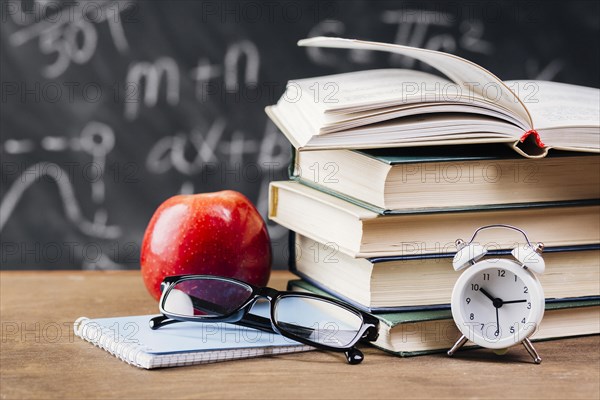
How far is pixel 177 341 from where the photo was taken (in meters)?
0.83

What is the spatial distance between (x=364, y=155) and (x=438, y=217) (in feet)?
0.33

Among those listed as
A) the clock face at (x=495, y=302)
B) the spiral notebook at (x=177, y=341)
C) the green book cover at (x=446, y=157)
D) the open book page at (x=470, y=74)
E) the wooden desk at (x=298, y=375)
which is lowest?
the wooden desk at (x=298, y=375)

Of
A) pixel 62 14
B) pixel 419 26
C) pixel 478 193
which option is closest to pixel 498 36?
pixel 419 26

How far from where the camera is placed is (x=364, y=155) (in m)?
0.87

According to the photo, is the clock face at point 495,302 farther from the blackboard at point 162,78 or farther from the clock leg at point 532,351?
the blackboard at point 162,78

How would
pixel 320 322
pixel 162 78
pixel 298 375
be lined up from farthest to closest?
pixel 162 78, pixel 320 322, pixel 298 375

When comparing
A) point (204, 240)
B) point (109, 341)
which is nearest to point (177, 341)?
point (109, 341)

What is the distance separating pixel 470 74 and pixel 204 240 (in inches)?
14.2

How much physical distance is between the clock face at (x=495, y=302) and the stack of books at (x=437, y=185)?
40 mm

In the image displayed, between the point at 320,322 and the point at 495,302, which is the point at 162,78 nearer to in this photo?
the point at 320,322

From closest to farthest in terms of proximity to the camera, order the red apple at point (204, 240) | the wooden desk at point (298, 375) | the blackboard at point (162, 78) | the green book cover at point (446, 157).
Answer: the wooden desk at point (298, 375) → the green book cover at point (446, 157) → the red apple at point (204, 240) → the blackboard at point (162, 78)

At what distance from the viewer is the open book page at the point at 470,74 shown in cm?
84

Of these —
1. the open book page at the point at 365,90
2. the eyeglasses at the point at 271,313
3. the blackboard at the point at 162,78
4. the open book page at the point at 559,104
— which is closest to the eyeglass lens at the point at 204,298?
the eyeglasses at the point at 271,313

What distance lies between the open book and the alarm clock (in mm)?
107
